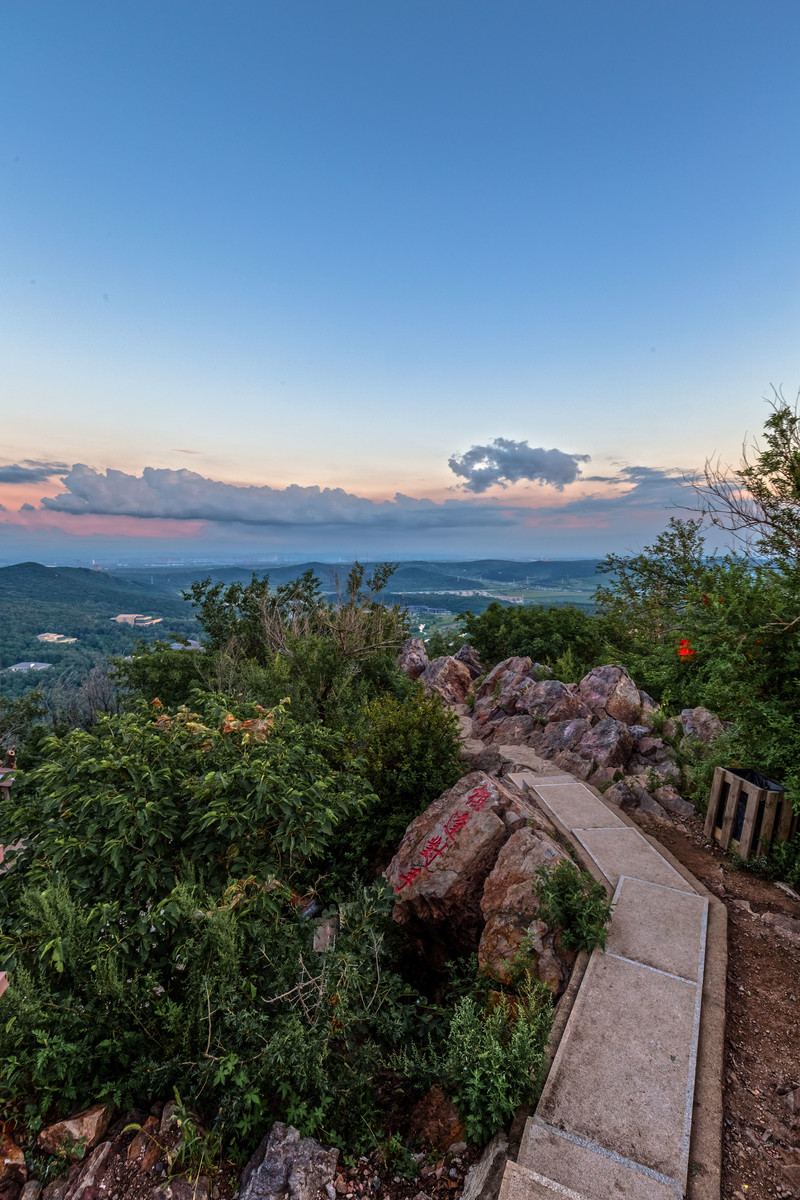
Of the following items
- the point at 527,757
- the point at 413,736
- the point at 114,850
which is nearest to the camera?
the point at 114,850

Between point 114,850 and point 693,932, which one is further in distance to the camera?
point 693,932

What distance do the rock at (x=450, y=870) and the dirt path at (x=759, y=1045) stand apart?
2180 mm

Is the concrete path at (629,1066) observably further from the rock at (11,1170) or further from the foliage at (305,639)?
the foliage at (305,639)

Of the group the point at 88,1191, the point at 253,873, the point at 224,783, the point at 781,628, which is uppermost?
the point at 781,628

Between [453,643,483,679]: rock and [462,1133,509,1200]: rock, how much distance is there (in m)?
14.6

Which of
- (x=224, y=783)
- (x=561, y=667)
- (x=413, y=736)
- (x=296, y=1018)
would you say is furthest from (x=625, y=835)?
(x=561, y=667)

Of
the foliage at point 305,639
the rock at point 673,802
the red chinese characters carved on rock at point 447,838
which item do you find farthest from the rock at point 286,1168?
the rock at point 673,802

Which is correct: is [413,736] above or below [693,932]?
above

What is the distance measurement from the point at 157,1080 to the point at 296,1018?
37.2 inches

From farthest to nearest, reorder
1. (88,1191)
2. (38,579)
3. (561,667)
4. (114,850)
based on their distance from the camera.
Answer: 1. (38,579)
2. (561,667)
3. (114,850)
4. (88,1191)

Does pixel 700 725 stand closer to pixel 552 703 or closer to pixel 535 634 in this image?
pixel 552 703

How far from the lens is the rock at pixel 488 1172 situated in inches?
110

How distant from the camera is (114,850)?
3.62m

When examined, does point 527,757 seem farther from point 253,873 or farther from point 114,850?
point 114,850
